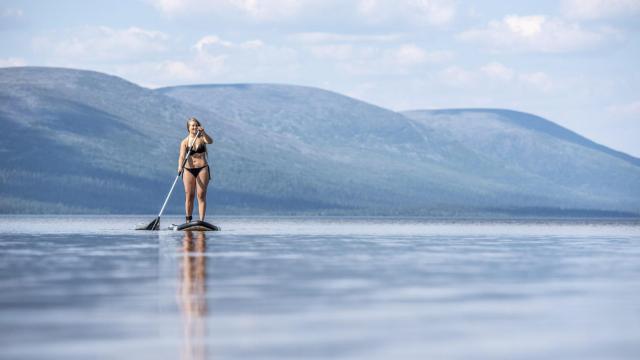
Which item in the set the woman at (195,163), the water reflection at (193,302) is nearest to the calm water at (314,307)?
the water reflection at (193,302)

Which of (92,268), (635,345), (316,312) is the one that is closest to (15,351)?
(316,312)

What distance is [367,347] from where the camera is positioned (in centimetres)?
1382

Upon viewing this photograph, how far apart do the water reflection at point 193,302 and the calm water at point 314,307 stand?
0.03 meters

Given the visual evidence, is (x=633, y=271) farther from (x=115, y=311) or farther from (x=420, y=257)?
(x=115, y=311)

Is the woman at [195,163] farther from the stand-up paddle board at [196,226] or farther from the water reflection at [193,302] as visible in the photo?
the water reflection at [193,302]

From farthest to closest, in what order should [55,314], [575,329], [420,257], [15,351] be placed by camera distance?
[420,257]
[55,314]
[575,329]
[15,351]

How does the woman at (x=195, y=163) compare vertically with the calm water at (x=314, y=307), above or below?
above

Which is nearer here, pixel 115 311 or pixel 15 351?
pixel 15 351

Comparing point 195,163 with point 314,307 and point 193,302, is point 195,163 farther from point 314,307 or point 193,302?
point 314,307

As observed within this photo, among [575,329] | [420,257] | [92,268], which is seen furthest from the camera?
[420,257]

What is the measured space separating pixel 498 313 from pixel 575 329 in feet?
6.10

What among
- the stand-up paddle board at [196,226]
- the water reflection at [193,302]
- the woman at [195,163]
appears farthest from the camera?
the stand-up paddle board at [196,226]

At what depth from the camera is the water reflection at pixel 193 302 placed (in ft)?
44.9

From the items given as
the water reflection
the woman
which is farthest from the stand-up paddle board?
the water reflection
